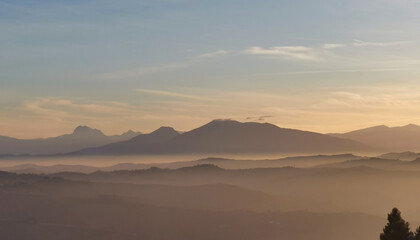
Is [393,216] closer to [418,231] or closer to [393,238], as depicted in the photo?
[393,238]

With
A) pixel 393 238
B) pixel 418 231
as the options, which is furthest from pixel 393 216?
pixel 418 231

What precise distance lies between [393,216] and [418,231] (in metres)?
8.21

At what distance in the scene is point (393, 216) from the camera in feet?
228

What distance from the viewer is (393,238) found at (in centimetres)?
7000

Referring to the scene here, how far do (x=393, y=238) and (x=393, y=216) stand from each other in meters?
2.79

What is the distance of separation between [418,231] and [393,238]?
7308mm

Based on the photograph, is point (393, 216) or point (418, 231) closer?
point (393, 216)

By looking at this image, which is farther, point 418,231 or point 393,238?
point 418,231

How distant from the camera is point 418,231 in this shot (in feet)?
247
